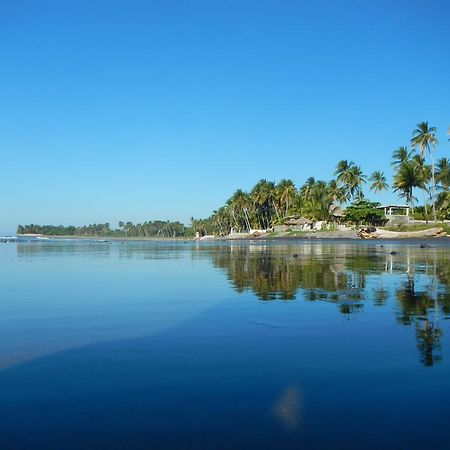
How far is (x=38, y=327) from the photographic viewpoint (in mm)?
10680

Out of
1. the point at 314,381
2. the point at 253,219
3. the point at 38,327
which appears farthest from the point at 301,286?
the point at 253,219

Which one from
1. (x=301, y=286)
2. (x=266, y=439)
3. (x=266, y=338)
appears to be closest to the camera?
(x=266, y=439)

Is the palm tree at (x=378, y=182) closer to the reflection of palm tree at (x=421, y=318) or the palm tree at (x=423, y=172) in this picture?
the palm tree at (x=423, y=172)

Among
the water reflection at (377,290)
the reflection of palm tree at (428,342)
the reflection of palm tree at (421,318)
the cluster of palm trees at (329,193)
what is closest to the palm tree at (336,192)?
the cluster of palm trees at (329,193)

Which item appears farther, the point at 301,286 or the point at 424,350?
the point at 301,286

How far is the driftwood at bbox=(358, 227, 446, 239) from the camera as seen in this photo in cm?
7071

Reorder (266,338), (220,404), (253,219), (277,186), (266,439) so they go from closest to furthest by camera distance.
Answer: (266,439)
(220,404)
(266,338)
(277,186)
(253,219)

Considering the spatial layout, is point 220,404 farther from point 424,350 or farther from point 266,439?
point 424,350

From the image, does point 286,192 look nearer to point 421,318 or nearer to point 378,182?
point 378,182

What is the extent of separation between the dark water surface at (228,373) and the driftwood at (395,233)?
61.8 meters

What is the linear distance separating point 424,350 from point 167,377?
440 cm

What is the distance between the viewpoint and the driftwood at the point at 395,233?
70.7 metres

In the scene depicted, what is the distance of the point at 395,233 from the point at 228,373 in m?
75.5

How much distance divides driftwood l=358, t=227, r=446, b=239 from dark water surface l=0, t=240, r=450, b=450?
6177 centimetres
